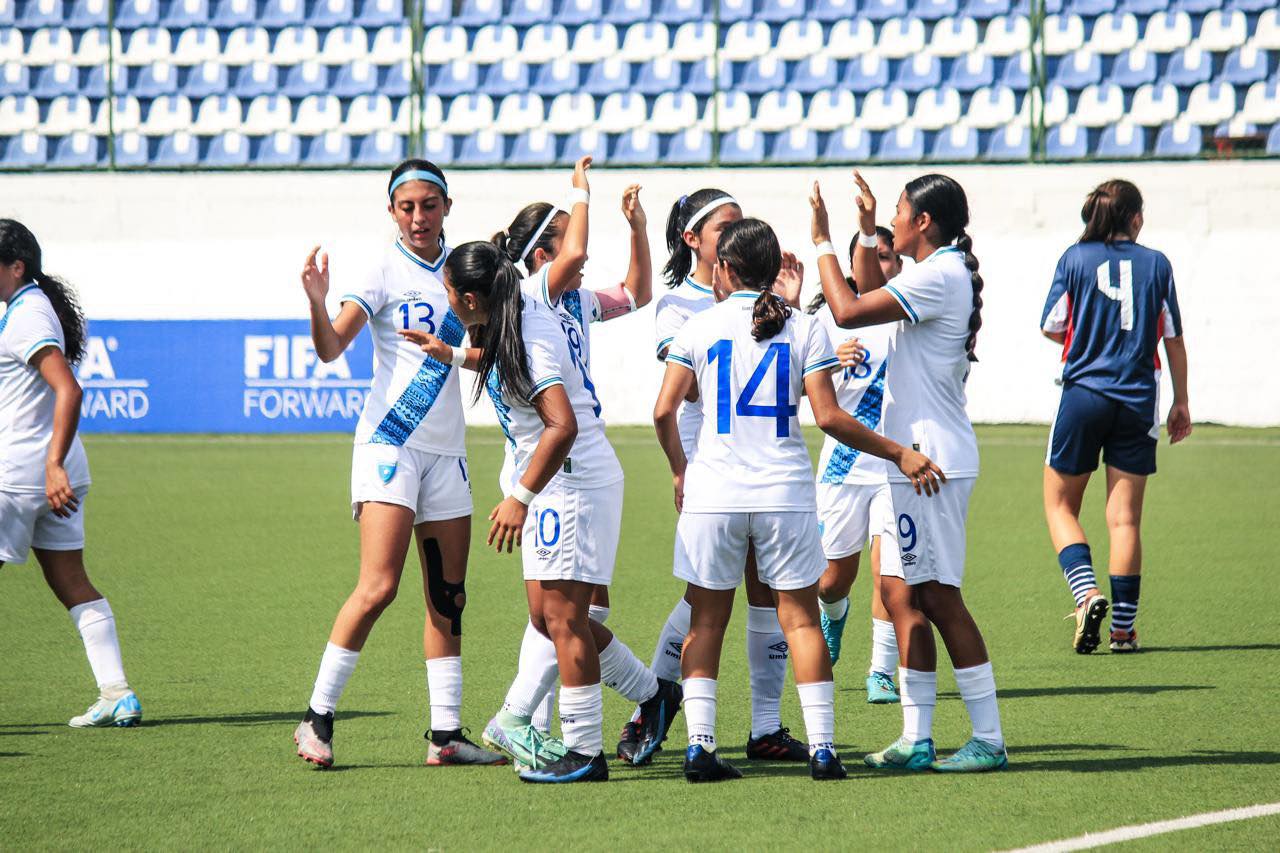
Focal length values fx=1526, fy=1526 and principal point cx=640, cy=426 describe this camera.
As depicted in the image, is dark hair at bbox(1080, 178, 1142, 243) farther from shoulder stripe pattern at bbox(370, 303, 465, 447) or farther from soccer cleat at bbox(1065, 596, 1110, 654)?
shoulder stripe pattern at bbox(370, 303, 465, 447)

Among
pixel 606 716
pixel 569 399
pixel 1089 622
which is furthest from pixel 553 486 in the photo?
pixel 1089 622

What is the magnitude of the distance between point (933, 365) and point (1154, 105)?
16.3 m

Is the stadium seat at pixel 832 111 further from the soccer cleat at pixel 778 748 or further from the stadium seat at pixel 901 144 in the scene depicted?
the soccer cleat at pixel 778 748

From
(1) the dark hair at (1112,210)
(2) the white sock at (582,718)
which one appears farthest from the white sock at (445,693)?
(1) the dark hair at (1112,210)

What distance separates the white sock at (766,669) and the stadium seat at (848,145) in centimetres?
1582

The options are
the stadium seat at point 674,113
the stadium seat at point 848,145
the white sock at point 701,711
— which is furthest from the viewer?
the stadium seat at point 674,113

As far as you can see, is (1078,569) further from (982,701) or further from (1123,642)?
(982,701)

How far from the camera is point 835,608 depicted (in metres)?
6.19

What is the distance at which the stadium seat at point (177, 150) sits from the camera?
21.4 meters

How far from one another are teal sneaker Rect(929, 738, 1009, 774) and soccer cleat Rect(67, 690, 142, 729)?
9.19 ft

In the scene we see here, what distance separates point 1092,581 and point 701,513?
9.34 ft

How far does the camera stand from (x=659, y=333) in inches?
213

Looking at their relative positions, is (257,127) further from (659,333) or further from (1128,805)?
(1128,805)

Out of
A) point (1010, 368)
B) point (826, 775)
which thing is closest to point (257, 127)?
point (1010, 368)
